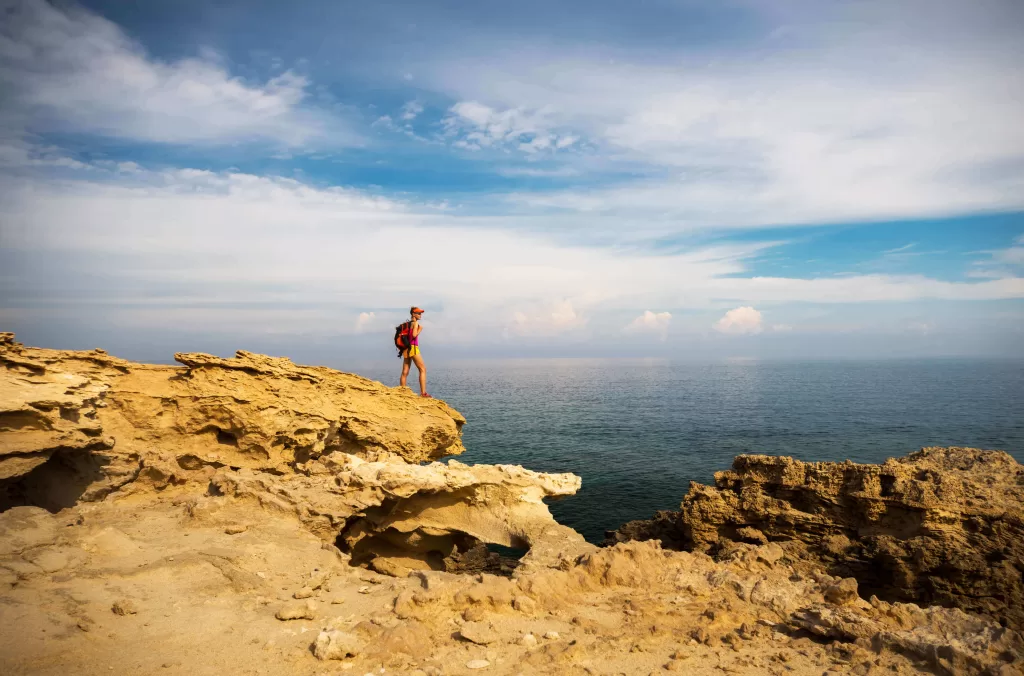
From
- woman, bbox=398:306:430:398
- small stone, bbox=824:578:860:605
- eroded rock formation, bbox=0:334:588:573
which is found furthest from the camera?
woman, bbox=398:306:430:398

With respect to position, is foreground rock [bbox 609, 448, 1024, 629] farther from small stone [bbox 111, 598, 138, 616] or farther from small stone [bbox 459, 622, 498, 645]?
small stone [bbox 111, 598, 138, 616]

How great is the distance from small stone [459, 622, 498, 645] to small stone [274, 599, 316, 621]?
190 cm

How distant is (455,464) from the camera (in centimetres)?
1180

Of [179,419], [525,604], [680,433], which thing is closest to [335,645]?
[525,604]

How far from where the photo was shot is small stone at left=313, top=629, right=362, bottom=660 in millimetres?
5344

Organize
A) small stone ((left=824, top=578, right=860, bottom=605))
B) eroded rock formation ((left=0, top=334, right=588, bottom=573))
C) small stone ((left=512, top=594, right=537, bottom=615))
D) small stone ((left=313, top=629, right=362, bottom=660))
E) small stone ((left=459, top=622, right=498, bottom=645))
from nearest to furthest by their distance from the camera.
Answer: small stone ((left=313, top=629, right=362, bottom=660)) < small stone ((left=459, top=622, right=498, bottom=645)) < small stone ((left=512, top=594, right=537, bottom=615)) < small stone ((left=824, top=578, right=860, bottom=605)) < eroded rock formation ((left=0, top=334, right=588, bottom=573))

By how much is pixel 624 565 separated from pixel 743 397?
213ft

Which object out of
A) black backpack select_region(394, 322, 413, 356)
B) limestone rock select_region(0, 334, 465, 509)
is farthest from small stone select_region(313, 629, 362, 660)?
black backpack select_region(394, 322, 413, 356)

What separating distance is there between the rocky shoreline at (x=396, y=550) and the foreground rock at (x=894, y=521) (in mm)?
43

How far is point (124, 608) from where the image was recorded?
5680 mm

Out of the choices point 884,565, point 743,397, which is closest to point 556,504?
point 884,565

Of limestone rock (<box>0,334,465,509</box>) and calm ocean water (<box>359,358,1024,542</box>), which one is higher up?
limestone rock (<box>0,334,465,509</box>)

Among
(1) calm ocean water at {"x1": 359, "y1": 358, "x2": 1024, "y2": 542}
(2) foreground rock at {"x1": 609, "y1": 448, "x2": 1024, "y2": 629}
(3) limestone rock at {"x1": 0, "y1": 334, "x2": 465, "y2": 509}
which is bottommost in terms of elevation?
(1) calm ocean water at {"x1": 359, "y1": 358, "x2": 1024, "y2": 542}

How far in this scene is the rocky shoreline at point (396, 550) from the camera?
5.43 metres
